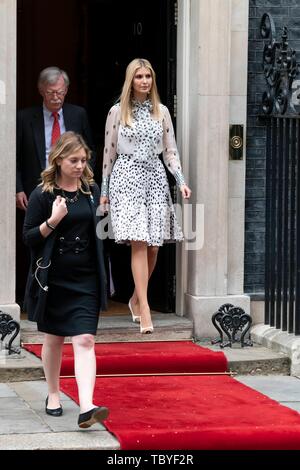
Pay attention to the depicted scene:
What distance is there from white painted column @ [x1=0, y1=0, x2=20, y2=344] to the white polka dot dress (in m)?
0.79

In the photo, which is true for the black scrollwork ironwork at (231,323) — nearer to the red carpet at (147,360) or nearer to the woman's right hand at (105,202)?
the red carpet at (147,360)

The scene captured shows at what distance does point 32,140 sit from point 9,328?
5.25ft

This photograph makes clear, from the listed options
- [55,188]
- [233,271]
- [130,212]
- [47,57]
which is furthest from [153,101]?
[47,57]

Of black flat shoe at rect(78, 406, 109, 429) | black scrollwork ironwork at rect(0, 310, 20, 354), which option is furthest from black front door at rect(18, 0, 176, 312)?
black flat shoe at rect(78, 406, 109, 429)

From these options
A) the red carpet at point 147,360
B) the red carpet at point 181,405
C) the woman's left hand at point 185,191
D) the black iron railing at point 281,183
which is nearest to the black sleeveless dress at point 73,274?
the red carpet at point 181,405

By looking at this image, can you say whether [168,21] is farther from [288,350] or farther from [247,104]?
[288,350]

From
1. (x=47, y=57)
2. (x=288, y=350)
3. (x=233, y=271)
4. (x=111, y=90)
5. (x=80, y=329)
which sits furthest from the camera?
(x=47, y=57)

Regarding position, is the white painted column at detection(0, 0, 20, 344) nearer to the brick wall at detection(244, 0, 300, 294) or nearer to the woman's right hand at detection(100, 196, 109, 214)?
the woman's right hand at detection(100, 196, 109, 214)

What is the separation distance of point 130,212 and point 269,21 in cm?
198

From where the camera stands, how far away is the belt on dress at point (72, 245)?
26.2 feet

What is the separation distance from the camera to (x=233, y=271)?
35.3ft

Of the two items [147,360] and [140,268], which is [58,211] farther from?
[140,268]

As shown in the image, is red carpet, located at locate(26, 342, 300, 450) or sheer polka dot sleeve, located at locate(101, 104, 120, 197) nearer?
red carpet, located at locate(26, 342, 300, 450)

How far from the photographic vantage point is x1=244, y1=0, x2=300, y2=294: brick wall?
35.4 ft
